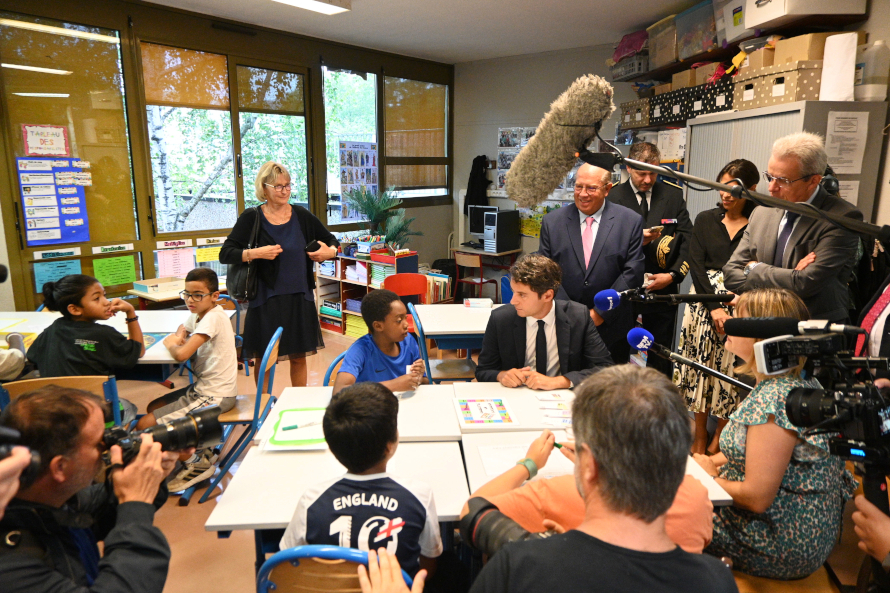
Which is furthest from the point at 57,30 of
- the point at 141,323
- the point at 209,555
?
the point at 209,555

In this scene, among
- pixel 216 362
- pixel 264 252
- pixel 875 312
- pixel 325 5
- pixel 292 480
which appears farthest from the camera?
pixel 325 5

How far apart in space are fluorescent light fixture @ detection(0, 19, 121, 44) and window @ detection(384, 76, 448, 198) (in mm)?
3131

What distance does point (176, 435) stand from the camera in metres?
1.25

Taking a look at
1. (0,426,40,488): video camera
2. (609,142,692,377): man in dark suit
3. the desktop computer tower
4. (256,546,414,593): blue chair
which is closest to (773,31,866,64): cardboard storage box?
(609,142,692,377): man in dark suit

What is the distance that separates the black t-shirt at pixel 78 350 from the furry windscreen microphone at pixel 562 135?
2191mm

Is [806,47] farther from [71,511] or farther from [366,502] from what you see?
[71,511]

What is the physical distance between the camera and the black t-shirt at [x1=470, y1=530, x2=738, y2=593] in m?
0.81

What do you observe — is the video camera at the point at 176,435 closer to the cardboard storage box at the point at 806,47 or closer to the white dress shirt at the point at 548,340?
the white dress shirt at the point at 548,340

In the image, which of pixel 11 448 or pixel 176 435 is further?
pixel 176 435

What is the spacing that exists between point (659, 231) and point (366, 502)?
267cm

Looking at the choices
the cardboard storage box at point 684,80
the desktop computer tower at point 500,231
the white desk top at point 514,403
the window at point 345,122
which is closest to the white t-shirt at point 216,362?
the white desk top at point 514,403

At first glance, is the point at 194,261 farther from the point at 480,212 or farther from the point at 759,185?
the point at 759,185

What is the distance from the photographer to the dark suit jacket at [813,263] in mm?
2156

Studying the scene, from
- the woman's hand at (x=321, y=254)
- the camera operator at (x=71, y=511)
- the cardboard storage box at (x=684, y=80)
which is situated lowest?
the camera operator at (x=71, y=511)
